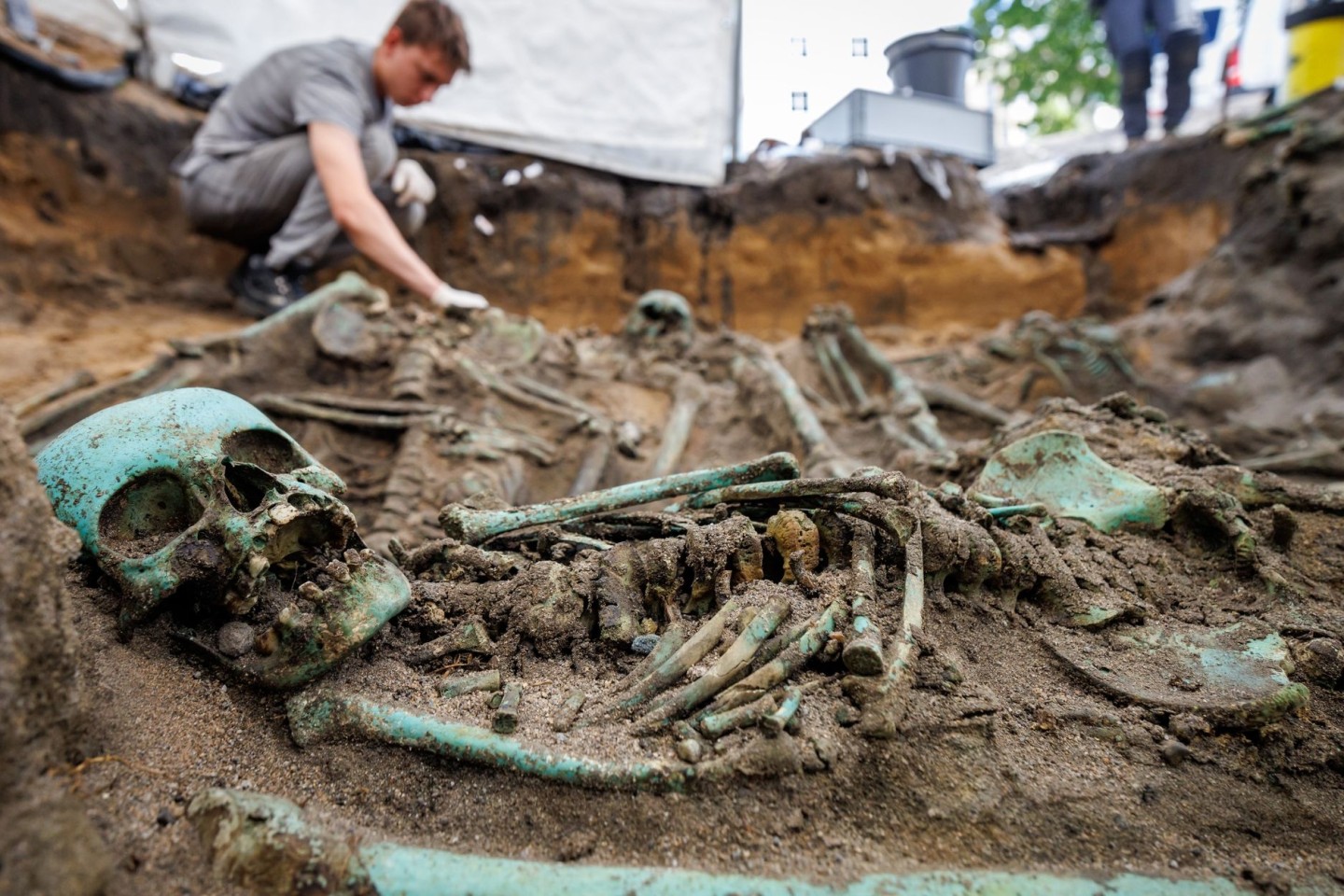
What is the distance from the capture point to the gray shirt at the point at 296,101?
180 inches

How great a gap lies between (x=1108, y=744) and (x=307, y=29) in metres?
7.18

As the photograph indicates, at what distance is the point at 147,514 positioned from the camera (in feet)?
5.04

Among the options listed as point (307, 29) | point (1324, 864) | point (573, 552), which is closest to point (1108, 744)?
point (1324, 864)

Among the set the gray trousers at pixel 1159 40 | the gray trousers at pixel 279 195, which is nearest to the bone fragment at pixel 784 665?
the gray trousers at pixel 279 195

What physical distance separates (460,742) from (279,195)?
4.57 meters

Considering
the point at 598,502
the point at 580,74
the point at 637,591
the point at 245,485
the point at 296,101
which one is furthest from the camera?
the point at 580,74

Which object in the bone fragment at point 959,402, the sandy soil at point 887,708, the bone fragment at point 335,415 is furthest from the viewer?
the bone fragment at point 959,402

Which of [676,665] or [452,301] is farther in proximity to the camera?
[452,301]

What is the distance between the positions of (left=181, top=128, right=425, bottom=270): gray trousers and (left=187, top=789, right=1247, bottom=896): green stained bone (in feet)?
14.5

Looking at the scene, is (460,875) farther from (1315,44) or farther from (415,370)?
(1315,44)

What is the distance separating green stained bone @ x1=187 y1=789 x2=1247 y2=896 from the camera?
116 cm

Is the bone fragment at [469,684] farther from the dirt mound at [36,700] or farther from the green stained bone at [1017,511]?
the green stained bone at [1017,511]

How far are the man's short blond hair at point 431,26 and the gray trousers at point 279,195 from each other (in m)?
0.65

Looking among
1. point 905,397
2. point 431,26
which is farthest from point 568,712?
point 431,26
